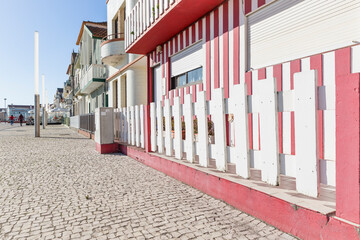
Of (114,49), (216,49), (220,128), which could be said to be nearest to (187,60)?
(216,49)

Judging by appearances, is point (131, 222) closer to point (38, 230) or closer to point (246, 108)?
point (38, 230)

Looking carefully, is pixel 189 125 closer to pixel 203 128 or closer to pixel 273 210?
pixel 203 128

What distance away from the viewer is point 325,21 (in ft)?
10.7

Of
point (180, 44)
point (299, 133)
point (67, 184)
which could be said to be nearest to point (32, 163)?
point (67, 184)

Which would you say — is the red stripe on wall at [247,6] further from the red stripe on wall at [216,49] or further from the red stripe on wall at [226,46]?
the red stripe on wall at [216,49]

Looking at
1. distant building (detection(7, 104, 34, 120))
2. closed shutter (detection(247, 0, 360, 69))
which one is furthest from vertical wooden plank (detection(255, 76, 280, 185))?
distant building (detection(7, 104, 34, 120))

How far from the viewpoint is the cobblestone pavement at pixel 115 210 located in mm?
1969

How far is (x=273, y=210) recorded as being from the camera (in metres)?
1.98

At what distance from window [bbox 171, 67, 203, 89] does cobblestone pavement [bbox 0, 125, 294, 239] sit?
3108 millimetres

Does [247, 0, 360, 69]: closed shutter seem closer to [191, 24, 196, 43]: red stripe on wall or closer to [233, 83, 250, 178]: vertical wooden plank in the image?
[233, 83, 250, 178]: vertical wooden plank

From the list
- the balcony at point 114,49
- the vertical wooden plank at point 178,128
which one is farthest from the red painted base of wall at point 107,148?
the balcony at point 114,49

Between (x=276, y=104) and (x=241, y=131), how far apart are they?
1.62ft

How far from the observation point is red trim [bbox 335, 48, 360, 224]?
142 centimetres

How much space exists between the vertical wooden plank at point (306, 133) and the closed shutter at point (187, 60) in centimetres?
405
